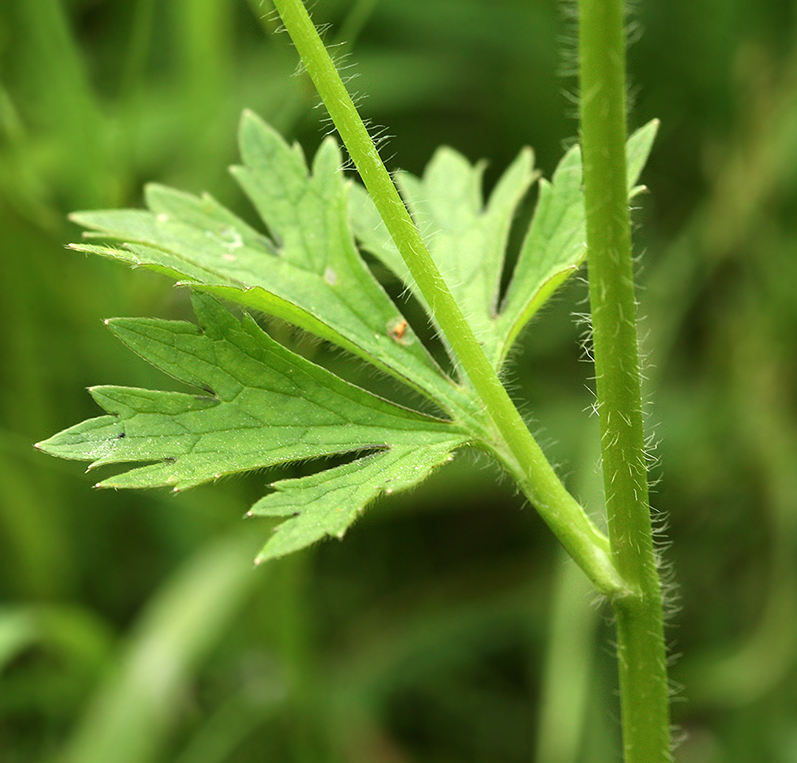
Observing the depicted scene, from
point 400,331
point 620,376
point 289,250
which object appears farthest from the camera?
point 289,250

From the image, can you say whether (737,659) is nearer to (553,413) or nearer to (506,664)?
(506,664)

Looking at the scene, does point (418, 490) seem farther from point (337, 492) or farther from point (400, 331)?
point (337, 492)

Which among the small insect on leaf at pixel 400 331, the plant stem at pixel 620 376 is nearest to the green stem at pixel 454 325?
the plant stem at pixel 620 376

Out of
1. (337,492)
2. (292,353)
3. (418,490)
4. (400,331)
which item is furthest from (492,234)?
(418,490)

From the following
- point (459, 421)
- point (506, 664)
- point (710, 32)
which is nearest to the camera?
point (459, 421)

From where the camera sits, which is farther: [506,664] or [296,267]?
[506,664]

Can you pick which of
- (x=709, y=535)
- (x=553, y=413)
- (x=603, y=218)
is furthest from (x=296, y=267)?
(x=709, y=535)

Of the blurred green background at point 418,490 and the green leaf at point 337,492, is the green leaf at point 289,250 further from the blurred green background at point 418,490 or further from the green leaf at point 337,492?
the blurred green background at point 418,490
